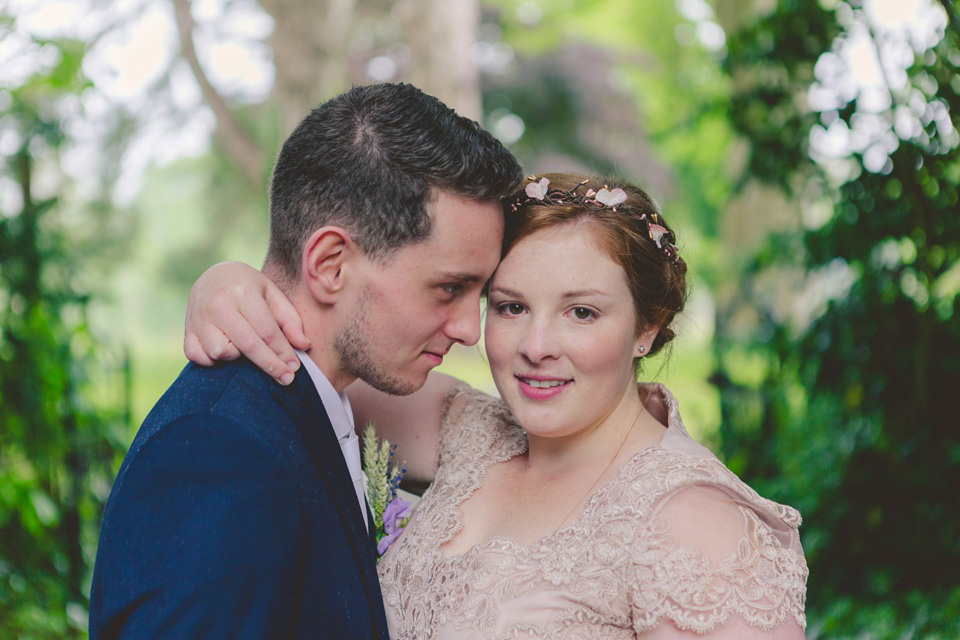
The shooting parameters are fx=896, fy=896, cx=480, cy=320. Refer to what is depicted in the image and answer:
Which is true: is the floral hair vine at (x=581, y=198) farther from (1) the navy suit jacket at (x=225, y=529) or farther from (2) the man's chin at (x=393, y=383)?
(1) the navy suit jacket at (x=225, y=529)

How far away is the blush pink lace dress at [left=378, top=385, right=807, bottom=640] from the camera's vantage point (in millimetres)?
1848

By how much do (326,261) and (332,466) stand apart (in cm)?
48

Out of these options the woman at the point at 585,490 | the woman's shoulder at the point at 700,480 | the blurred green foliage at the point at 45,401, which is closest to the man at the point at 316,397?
the woman at the point at 585,490

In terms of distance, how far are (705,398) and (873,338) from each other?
10.1 meters

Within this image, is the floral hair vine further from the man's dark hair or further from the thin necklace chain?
the thin necklace chain

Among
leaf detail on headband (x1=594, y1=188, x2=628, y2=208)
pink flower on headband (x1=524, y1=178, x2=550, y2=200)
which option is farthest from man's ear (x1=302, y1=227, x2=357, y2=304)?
leaf detail on headband (x1=594, y1=188, x2=628, y2=208)

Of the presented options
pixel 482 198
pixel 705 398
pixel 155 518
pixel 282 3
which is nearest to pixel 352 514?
pixel 155 518

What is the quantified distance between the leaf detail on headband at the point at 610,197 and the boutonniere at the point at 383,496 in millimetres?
860

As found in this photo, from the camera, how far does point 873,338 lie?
13.1 ft

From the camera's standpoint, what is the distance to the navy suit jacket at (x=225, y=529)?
5.30 feet

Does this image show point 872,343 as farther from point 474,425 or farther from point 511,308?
point 511,308

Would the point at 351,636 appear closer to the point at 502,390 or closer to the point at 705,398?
the point at 502,390

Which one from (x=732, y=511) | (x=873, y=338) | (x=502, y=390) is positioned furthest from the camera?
(x=873, y=338)

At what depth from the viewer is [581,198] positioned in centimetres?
236
